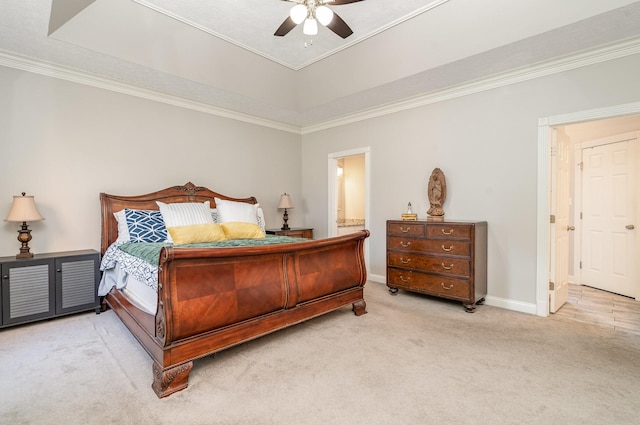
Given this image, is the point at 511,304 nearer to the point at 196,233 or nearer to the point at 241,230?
the point at 241,230

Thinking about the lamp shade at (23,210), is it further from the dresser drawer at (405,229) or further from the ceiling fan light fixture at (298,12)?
the dresser drawer at (405,229)

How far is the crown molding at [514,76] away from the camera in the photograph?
2.87m

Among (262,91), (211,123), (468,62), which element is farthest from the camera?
(211,123)

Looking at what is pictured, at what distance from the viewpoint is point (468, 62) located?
126 inches

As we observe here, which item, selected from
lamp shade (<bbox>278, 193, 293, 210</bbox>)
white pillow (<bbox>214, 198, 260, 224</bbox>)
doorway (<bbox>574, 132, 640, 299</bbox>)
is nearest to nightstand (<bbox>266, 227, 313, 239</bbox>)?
lamp shade (<bbox>278, 193, 293, 210</bbox>)

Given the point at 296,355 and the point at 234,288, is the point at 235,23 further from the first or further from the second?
the point at 296,355

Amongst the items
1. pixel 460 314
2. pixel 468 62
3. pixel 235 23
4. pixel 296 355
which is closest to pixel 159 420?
pixel 296 355

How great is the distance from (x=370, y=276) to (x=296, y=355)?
266 centimetres

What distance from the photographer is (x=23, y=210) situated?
3.03 m

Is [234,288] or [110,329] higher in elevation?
[234,288]

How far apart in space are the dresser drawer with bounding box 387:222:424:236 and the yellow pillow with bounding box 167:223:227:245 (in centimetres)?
209

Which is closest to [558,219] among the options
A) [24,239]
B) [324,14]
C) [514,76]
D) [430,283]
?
[430,283]

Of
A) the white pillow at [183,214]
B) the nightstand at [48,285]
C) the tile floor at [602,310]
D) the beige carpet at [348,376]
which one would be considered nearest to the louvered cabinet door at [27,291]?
the nightstand at [48,285]

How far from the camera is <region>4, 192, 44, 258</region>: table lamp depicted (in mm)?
3002
